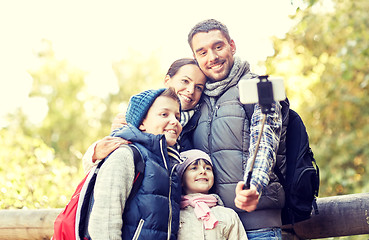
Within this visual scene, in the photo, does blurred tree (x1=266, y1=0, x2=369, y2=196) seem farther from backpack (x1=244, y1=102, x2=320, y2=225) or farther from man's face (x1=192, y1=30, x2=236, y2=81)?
backpack (x1=244, y1=102, x2=320, y2=225)

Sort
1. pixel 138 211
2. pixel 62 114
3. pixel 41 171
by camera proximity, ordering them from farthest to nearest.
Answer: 1. pixel 62 114
2. pixel 41 171
3. pixel 138 211

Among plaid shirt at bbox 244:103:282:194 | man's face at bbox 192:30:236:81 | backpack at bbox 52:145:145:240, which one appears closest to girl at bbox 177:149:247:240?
plaid shirt at bbox 244:103:282:194

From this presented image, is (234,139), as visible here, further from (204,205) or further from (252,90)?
(252,90)

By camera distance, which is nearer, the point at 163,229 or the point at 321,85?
the point at 163,229

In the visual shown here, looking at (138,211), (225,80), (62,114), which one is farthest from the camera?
→ (62,114)

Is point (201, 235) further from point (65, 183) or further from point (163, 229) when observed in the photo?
point (65, 183)

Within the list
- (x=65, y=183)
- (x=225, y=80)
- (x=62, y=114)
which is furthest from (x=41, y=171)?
(x=62, y=114)

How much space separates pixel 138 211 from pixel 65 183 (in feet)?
15.3

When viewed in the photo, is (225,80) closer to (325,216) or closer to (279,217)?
(279,217)

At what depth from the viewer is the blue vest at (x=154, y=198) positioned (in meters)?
2.79

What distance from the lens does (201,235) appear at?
119 inches

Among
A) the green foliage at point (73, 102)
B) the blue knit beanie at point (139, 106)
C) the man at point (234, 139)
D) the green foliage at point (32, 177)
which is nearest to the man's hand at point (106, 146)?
the blue knit beanie at point (139, 106)

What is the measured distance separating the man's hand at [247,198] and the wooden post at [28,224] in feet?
5.92

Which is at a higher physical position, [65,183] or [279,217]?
[279,217]
